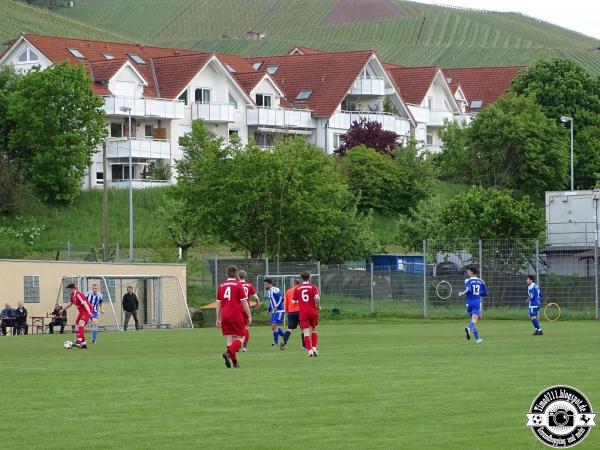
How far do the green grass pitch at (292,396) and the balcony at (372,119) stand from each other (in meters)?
68.1

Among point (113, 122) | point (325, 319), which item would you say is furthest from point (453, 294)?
point (113, 122)

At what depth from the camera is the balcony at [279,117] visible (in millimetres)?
95688

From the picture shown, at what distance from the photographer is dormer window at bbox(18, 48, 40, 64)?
304 feet

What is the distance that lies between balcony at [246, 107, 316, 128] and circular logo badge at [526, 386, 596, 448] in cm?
8303

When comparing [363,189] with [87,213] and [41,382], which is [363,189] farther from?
[41,382]

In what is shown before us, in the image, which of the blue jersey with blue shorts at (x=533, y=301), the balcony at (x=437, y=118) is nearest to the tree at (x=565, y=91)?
the balcony at (x=437, y=118)

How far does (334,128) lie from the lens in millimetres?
99625

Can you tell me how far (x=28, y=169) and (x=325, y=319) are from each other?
A: 31.9 m

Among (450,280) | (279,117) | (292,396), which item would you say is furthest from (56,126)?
(292,396)

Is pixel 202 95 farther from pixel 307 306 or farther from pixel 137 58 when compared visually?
pixel 307 306

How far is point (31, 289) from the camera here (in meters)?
52.2

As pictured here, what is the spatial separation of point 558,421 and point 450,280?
138 ft

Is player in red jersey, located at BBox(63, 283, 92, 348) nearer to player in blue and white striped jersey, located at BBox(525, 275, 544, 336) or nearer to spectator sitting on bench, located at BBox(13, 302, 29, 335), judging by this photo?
player in blue and white striped jersey, located at BBox(525, 275, 544, 336)

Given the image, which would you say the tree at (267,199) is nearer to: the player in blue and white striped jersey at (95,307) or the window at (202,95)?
the player in blue and white striped jersey at (95,307)
